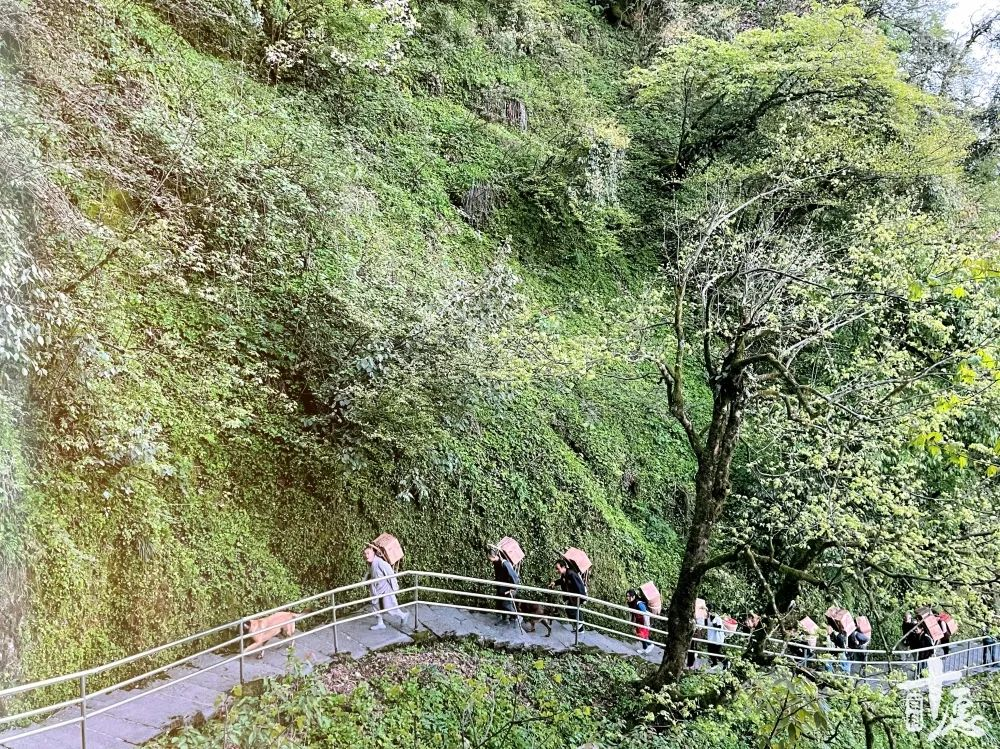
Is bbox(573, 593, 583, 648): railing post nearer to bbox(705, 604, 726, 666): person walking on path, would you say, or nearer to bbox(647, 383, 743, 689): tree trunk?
bbox(647, 383, 743, 689): tree trunk

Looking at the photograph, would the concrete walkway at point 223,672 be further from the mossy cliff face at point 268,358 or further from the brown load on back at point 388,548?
the brown load on back at point 388,548

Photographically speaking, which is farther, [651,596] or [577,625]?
[651,596]

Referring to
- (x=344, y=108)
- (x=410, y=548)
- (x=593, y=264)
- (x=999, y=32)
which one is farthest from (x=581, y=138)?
(x=999, y=32)

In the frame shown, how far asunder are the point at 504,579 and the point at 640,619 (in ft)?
10.4

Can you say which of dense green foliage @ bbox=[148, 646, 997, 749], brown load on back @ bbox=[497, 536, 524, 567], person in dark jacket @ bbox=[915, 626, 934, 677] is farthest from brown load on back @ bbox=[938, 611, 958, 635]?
brown load on back @ bbox=[497, 536, 524, 567]

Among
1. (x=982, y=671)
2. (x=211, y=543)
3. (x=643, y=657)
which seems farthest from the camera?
(x=982, y=671)

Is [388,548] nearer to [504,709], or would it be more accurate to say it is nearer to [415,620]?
[415,620]

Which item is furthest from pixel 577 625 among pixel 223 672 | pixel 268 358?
pixel 268 358

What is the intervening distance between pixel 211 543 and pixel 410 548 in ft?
10.4

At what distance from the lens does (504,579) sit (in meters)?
10.9

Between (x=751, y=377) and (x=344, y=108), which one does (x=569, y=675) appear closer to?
(x=751, y=377)

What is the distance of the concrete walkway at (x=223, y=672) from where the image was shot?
6328mm

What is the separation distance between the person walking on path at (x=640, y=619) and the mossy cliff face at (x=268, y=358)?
2.46 ft

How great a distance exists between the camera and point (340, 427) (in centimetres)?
1016
